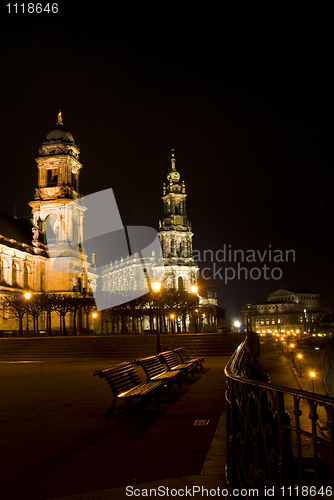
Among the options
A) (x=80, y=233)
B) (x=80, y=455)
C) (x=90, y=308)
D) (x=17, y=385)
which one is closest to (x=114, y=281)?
(x=80, y=233)

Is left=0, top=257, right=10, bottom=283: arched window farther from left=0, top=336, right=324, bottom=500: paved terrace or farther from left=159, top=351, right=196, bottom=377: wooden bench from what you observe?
left=0, top=336, right=324, bottom=500: paved terrace

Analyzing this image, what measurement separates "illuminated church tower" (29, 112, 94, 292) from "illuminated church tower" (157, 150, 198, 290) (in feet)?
94.4

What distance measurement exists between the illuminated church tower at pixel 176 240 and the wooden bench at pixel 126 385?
80204mm

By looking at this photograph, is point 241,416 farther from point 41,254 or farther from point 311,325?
point 311,325

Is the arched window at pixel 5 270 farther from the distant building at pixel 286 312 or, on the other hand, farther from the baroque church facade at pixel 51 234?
the distant building at pixel 286 312

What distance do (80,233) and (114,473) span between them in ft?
212

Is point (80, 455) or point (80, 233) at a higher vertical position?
point (80, 233)

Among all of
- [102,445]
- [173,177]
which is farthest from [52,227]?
[102,445]

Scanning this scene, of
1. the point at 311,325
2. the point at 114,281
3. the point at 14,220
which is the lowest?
the point at 311,325

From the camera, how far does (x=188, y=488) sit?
185 inches

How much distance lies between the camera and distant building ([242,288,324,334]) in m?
142

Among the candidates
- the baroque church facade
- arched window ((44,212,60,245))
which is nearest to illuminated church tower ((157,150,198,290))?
the baroque church facade

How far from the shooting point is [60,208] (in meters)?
66.3

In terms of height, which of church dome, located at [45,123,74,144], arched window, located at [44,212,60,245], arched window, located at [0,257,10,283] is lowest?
arched window, located at [0,257,10,283]
